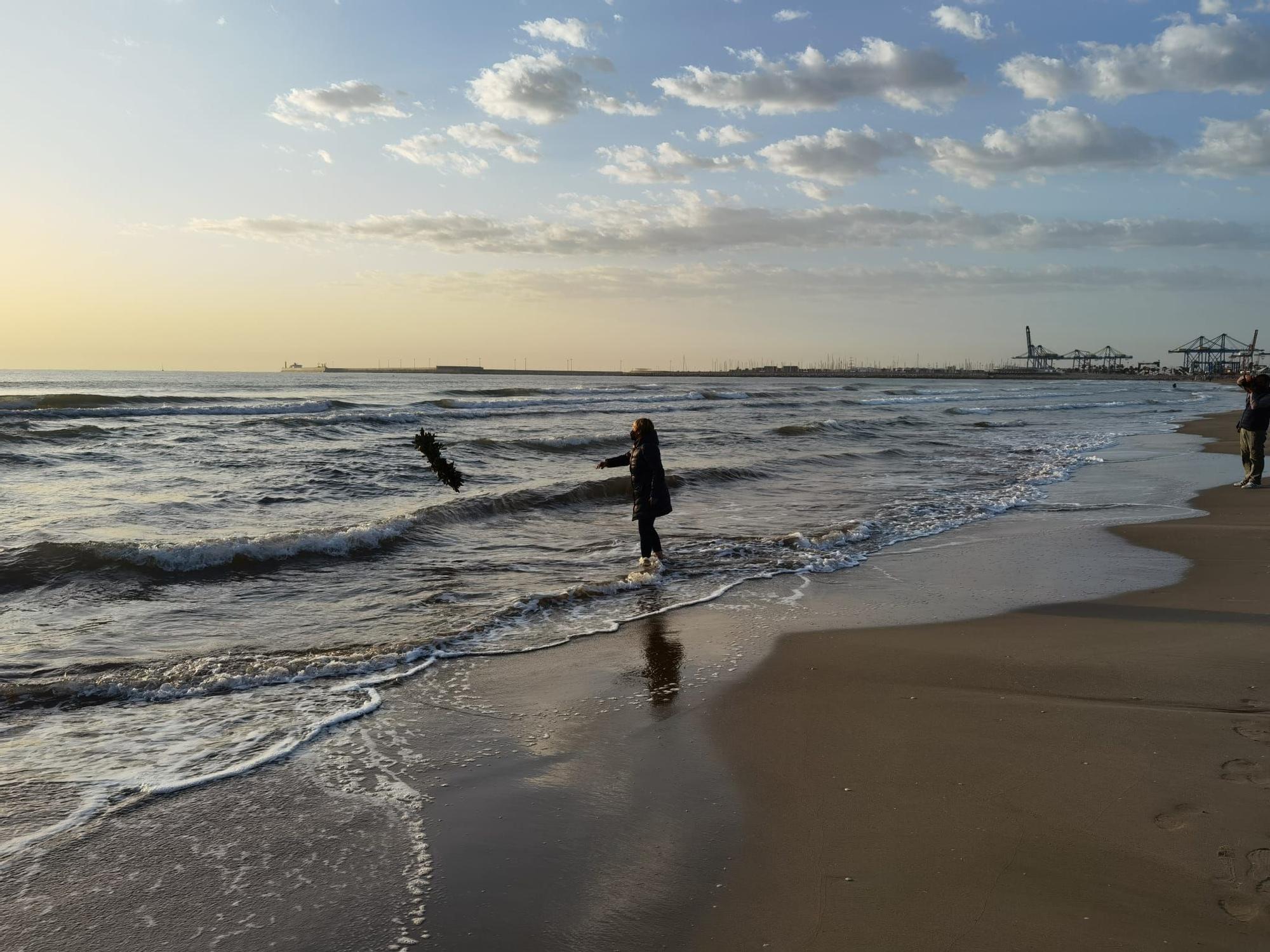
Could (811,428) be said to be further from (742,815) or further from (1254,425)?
(742,815)

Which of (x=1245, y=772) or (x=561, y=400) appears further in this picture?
(x=561, y=400)

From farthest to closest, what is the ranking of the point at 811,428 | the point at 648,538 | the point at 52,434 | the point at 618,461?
the point at 811,428
the point at 52,434
the point at 618,461
the point at 648,538

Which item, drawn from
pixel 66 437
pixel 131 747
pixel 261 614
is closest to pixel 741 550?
pixel 261 614

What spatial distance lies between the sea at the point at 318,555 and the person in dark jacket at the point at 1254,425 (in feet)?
10.5

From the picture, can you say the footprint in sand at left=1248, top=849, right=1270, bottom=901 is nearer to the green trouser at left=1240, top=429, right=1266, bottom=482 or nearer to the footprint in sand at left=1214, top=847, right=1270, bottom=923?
the footprint in sand at left=1214, top=847, right=1270, bottom=923

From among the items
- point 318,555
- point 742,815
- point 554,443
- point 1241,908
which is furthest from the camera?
point 554,443

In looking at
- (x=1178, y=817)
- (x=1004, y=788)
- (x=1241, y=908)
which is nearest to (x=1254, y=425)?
(x=1178, y=817)

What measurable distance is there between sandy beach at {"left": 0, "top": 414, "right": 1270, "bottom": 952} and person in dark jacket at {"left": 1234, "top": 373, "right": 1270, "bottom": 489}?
9761 mm

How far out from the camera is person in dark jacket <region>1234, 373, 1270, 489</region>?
1411 centimetres

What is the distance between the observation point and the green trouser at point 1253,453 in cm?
1477

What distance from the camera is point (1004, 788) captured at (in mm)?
3941

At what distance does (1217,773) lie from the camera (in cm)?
397

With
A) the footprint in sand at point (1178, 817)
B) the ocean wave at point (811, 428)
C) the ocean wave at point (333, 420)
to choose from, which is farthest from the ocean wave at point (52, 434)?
the footprint in sand at point (1178, 817)

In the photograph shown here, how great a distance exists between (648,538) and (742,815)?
20.0 ft
